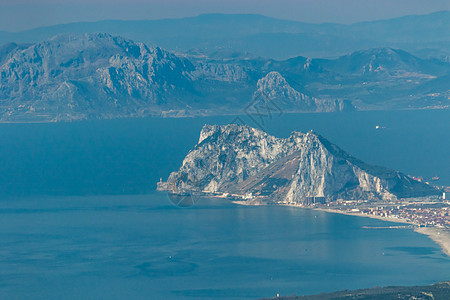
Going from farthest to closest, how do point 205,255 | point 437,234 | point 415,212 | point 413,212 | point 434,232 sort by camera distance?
point 413,212, point 415,212, point 434,232, point 437,234, point 205,255

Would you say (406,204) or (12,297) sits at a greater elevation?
(406,204)

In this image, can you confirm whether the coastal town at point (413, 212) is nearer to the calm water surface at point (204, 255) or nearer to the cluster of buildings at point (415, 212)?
the cluster of buildings at point (415, 212)

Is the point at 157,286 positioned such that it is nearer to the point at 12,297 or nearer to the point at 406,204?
the point at 12,297

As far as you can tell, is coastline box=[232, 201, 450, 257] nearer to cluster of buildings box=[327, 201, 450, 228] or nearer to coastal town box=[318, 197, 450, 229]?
coastal town box=[318, 197, 450, 229]

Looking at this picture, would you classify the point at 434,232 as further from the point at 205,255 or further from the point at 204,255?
the point at 204,255

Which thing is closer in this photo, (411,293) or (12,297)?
(411,293)

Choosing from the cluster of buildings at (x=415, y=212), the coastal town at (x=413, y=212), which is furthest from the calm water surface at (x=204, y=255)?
the cluster of buildings at (x=415, y=212)

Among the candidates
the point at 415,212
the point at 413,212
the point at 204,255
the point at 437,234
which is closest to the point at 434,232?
the point at 437,234

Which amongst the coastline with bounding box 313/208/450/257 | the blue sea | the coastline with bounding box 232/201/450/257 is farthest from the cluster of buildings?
the blue sea

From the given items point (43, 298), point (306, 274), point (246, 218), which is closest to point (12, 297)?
point (43, 298)

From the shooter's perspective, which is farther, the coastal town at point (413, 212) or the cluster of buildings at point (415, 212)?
the cluster of buildings at point (415, 212)

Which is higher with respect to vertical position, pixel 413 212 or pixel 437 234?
pixel 413 212
